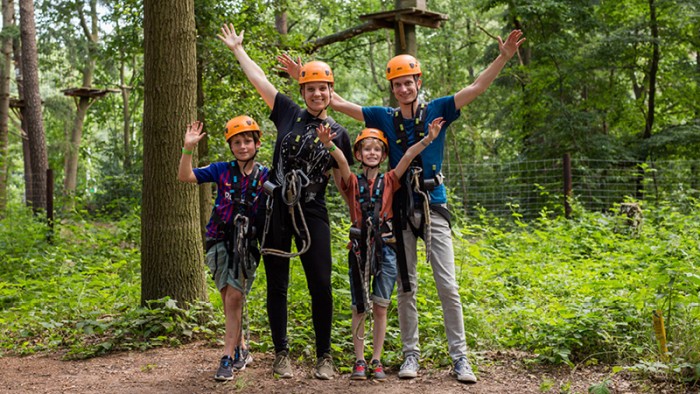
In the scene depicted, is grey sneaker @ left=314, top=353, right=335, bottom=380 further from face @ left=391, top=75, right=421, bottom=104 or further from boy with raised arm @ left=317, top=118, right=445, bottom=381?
face @ left=391, top=75, right=421, bottom=104

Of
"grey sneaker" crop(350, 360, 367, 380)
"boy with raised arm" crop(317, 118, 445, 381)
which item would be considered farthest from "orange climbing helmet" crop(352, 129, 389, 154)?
"grey sneaker" crop(350, 360, 367, 380)

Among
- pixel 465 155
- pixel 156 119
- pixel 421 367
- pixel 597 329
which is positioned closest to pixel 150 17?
pixel 156 119

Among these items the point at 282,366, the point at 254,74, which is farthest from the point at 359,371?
the point at 254,74

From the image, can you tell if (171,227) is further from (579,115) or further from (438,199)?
(579,115)

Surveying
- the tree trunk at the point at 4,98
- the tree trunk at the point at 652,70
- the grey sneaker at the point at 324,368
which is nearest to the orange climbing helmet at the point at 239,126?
the grey sneaker at the point at 324,368

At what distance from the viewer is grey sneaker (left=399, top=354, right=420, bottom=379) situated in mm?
5047

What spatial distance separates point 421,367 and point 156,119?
3.22m

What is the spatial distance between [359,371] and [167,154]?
2.74 m

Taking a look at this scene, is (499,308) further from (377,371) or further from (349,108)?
(349,108)

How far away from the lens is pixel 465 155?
28.6m

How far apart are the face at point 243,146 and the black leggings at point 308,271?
→ 475 millimetres

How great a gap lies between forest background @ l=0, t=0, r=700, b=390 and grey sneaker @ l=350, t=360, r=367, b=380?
0.40 metres

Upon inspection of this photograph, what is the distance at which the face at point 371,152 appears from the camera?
5.00 meters

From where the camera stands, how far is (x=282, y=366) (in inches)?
203
